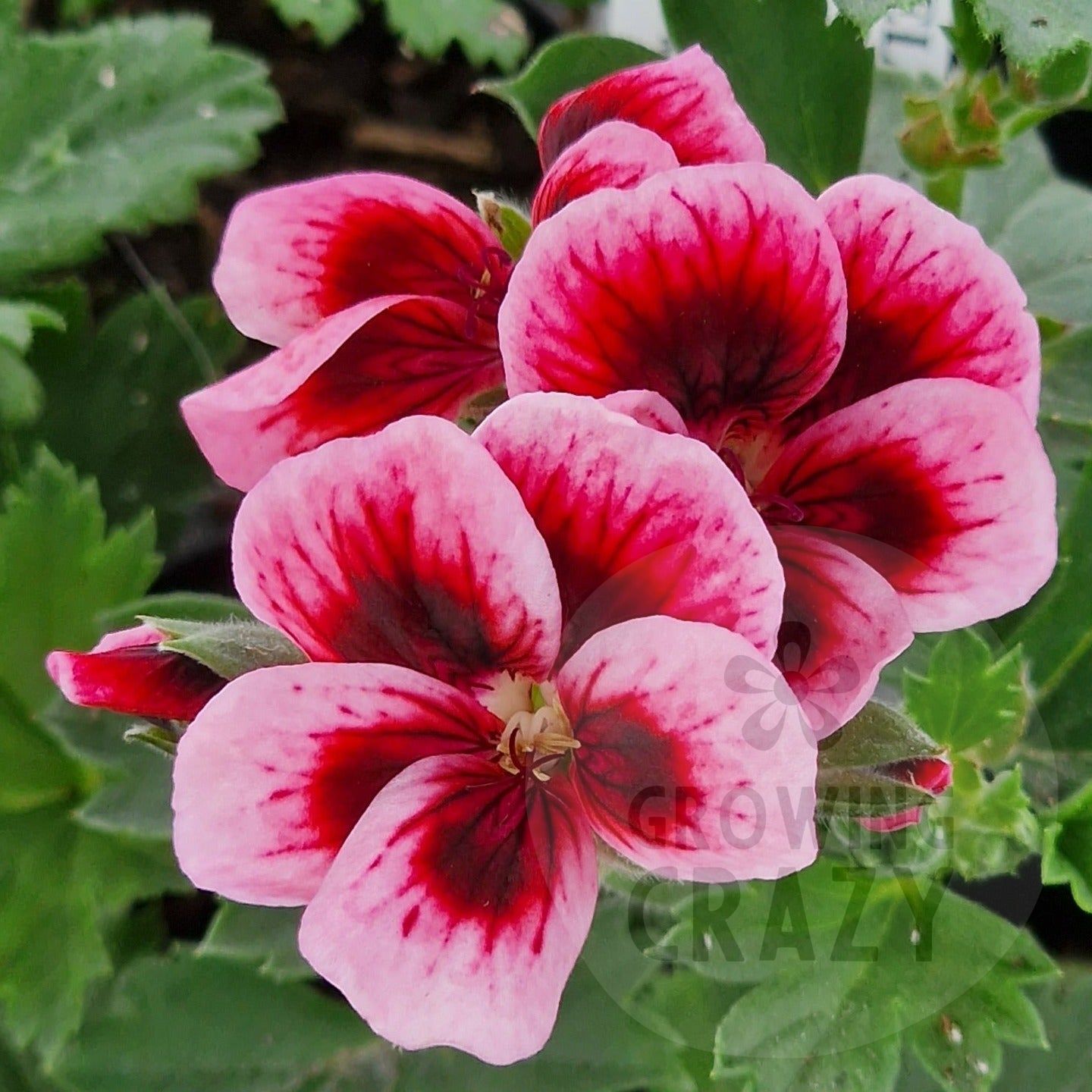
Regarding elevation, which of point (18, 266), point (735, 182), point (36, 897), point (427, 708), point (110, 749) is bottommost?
point (36, 897)

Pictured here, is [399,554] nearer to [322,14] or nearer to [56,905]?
[56,905]

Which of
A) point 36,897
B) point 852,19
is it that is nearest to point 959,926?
point 852,19

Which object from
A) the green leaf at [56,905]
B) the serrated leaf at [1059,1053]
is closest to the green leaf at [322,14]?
the green leaf at [56,905]

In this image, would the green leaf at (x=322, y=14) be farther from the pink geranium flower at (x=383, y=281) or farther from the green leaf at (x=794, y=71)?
Answer: the pink geranium flower at (x=383, y=281)

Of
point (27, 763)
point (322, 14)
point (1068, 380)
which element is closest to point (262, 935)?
point (27, 763)

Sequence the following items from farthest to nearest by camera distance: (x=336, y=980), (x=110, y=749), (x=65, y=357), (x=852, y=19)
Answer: (x=65, y=357) < (x=110, y=749) < (x=852, y=19) < (x=336, y=980)

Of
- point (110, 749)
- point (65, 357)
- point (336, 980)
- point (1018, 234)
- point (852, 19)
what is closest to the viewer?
point (336, 980)

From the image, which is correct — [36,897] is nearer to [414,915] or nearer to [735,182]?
[414,915]
